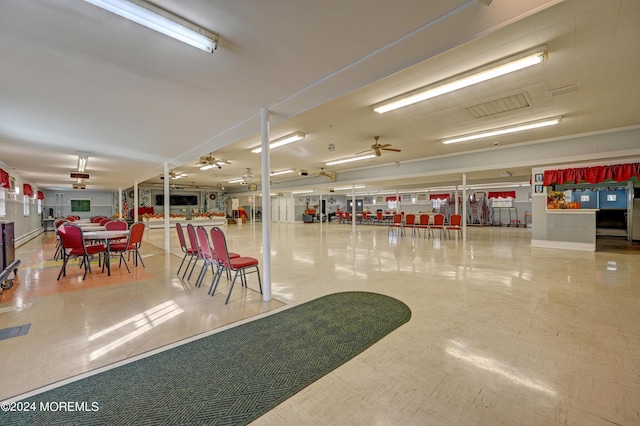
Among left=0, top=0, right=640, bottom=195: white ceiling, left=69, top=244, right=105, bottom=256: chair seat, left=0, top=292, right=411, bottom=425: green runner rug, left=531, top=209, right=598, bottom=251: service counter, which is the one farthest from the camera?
left=531, top=209, right=598, bottom=251: service counter

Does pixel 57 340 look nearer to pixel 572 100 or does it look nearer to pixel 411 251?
pixel 411 251

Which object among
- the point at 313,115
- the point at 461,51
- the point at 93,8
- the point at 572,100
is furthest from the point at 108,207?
the point at 572,100

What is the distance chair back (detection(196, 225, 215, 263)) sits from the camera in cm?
364

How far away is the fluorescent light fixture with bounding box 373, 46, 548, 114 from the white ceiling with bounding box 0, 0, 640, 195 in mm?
123

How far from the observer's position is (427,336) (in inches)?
91.0

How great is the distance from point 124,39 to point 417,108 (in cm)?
434

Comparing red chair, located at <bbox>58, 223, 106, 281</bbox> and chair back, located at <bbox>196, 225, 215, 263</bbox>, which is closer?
chair back, located at <bbox>196, 225, 215, 263</bbox>

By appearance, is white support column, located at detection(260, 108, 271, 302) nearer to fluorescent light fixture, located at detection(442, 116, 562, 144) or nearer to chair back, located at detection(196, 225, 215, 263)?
chair back, located at detection(196, 225, 215, 263)

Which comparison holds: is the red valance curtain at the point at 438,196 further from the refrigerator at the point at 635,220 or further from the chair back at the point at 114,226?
the chair back at the point at 114,226

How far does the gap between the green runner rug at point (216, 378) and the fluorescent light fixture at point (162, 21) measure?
2.48 metres

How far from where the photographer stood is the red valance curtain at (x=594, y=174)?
6188 millimetres

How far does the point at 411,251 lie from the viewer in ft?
22.6

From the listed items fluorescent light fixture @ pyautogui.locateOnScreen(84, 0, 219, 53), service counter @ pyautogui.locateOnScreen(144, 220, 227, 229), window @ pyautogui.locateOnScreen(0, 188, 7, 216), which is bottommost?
service counter @ pyautogui.locateOnScreen(144, 220, 227, 229)

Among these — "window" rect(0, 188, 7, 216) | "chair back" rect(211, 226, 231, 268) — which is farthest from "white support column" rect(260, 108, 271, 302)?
"window" rect(0, 188, 7, 216)
